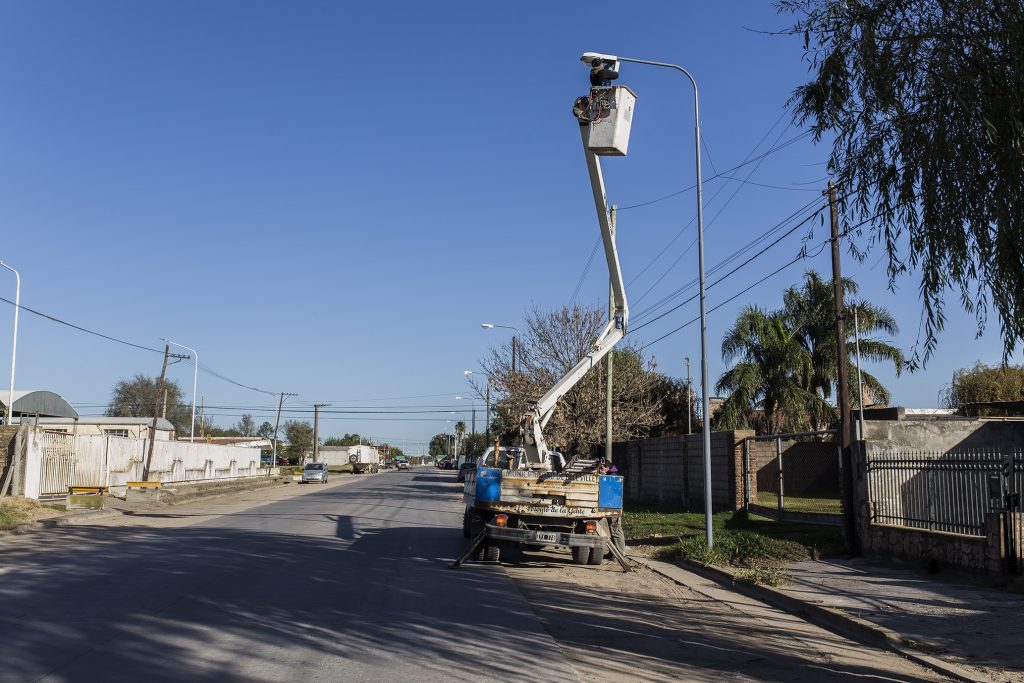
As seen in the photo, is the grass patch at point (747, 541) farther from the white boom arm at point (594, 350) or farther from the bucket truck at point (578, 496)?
the white boom arm at point (594, 350)

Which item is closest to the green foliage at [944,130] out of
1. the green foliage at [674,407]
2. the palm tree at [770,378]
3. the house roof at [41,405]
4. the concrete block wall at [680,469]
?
the concrete block wall at [680,469]

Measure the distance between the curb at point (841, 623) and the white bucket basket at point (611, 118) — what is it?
703 centimetres

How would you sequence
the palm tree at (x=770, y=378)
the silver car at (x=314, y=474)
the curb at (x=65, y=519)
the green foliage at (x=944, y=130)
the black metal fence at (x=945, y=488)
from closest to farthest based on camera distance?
1. the green foliage at (x=944, y=130)
2. the black metal fence at (x=945, y=488)
3. the curb at (x=65, y=519)
4. the palm tree at (x=770, y=378)
5. the silver car at (x=314, y=474)

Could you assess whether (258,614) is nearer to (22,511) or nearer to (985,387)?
(22,511)

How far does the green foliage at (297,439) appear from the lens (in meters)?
138

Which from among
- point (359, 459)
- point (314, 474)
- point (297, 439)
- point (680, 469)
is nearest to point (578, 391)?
point (680, 469)

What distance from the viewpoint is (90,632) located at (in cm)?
808

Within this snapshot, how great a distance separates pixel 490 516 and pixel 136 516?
16.8 m

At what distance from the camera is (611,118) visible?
44.2 ft

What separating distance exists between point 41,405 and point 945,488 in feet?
184

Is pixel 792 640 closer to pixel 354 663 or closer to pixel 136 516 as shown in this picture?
pixel 354 663

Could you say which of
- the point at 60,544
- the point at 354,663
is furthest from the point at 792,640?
the point at 60,544

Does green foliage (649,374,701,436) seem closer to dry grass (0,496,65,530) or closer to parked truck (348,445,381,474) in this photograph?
dry grass (0,496,65,530)

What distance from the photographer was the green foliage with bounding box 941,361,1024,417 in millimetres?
42625
